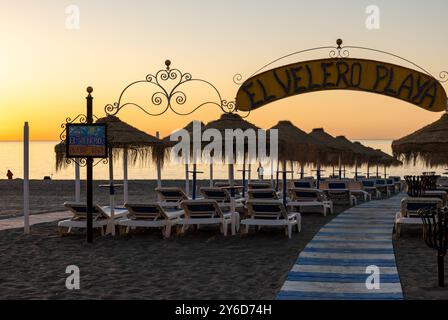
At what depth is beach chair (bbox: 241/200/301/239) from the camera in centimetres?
1257

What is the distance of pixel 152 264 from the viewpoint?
963cm

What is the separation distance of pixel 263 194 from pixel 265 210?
3969 millimetres

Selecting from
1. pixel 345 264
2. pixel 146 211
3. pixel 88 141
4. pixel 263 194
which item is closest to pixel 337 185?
pixel 263 194

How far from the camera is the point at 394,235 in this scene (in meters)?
12.9

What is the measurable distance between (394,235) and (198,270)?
557 centimetres

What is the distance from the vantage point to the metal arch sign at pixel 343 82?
40.5ft

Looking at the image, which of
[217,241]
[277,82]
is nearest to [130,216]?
[217,241]

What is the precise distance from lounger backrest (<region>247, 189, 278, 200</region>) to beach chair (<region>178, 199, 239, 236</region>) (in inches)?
140

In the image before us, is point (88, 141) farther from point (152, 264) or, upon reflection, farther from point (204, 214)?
point (152, 264)

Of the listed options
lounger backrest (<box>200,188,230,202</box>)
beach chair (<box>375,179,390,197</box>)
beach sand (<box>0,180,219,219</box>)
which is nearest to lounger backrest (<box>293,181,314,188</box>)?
lounger backrest (<box>200,188,230,202</box>)

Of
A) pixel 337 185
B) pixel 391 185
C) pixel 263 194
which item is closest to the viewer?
pixel 263 194

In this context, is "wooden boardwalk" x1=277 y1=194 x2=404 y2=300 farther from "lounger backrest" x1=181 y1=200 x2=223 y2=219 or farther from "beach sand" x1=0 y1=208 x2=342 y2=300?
"lounger backrest" x1=181 y1=200 x2=223 y2=219

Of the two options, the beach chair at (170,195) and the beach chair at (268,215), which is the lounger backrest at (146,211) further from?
the beach chair at (170,195)
